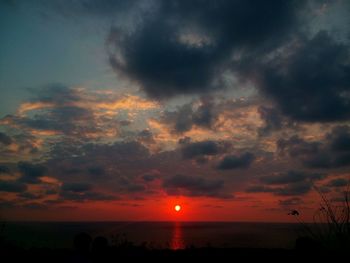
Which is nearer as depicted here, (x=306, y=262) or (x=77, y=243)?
(x=306, y=262)

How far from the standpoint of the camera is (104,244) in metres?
12.6

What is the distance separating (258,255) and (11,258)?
8.25m

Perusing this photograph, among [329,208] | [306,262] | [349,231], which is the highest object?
[329,208]

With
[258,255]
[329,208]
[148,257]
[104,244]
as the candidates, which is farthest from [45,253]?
[329,208]

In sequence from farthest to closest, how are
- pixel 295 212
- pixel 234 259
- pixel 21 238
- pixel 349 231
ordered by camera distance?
pixel 21 238
pixel 234 259
pixel 349 231
pixel 295 212

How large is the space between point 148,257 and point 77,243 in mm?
2599

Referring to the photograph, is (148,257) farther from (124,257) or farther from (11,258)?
(11,258)

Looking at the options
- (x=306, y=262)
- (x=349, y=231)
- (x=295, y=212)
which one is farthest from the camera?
(x=306, y=262)

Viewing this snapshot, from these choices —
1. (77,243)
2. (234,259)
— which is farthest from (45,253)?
(234,259)

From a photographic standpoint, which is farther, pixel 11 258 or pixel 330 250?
pixel 11 258

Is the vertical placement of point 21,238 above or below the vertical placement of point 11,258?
above

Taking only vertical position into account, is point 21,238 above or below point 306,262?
above

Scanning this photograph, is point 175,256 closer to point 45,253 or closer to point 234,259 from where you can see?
point 234,259

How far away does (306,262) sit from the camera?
10.7 m
